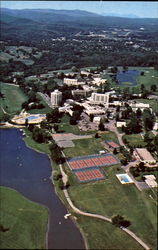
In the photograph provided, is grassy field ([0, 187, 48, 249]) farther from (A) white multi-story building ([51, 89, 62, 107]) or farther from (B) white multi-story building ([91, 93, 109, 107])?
(B) white multi-story building ([91, 93, 109, 107])

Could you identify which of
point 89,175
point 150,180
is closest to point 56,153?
point 89,175

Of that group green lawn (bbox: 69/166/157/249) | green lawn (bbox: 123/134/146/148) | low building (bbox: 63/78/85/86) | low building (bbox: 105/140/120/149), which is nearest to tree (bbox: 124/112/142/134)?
green lawn (bbox: 123/134/146/148)

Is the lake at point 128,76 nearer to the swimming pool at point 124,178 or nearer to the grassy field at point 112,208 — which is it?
the swimming pool at point 124,178

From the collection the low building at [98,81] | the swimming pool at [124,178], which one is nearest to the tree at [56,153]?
the swimming pool at [124,178]

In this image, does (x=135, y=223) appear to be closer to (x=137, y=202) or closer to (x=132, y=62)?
(x=137, y=202)

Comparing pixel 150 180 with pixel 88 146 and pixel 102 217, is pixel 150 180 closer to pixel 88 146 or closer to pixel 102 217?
pixel 102 217

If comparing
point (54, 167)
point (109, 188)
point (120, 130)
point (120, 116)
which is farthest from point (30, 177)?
point (120, 116)
